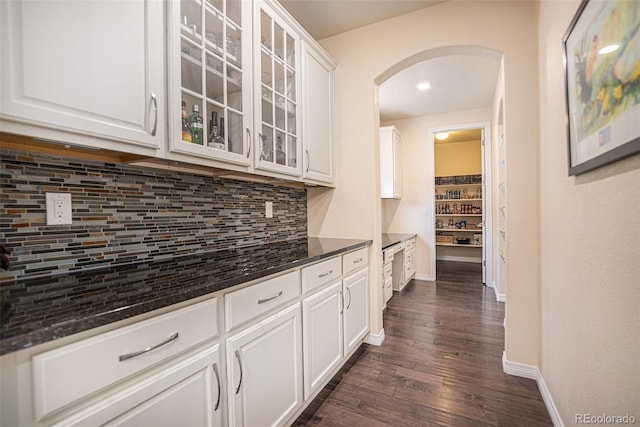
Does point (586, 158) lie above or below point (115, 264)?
above

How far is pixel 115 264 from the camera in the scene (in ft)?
4.08

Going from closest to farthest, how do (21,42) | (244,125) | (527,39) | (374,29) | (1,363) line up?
(1,363) < (21,42) < (244,125) < (527,39) < (374,29)

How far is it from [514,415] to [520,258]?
93 centimetres

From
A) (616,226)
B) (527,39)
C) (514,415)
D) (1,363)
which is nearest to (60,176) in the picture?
(1,363)

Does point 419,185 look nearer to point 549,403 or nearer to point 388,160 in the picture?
point 388,160

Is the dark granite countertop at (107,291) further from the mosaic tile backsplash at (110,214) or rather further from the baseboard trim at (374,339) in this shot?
the baseboard trim at (374,339)

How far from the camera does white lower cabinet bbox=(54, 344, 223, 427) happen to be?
2.37 ft

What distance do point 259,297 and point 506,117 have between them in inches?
78.8

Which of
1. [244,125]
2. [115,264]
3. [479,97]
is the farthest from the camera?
[479,97]

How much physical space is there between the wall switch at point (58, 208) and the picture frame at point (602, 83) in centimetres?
186

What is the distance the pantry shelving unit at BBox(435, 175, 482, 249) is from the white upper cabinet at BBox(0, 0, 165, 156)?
236 inches

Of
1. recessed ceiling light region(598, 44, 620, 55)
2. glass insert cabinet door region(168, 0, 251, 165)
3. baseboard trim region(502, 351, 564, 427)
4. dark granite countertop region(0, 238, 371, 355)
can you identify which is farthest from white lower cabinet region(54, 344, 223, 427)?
baseboard trim region(502, 351, 564, 427)

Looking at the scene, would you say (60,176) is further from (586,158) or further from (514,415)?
(514,415)

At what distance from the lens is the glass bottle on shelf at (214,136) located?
139cm
